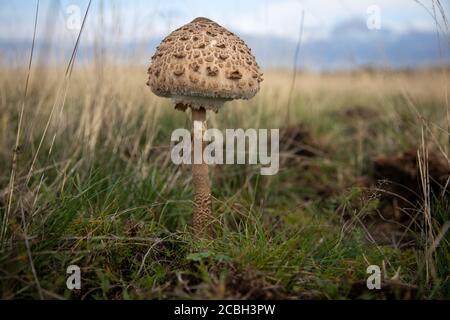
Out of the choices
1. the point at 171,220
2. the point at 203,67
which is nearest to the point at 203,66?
the point at 203,67

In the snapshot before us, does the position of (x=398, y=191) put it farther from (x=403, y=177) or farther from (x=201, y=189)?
(x=201, y=189)

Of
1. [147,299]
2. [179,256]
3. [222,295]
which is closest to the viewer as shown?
[222,295]

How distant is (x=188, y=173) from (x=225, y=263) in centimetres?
181

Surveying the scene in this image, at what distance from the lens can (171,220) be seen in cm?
320

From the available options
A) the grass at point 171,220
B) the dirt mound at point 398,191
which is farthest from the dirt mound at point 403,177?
the grass at point 171,220

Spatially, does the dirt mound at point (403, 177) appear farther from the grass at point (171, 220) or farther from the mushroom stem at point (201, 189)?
the mushroom stem at point (201, 189)

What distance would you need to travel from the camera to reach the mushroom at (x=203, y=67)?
231 cm

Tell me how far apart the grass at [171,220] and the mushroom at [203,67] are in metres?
0.78

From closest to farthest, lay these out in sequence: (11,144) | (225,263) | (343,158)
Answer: (225,263) → (11,144) → (343,158)

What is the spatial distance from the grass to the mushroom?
782mm
